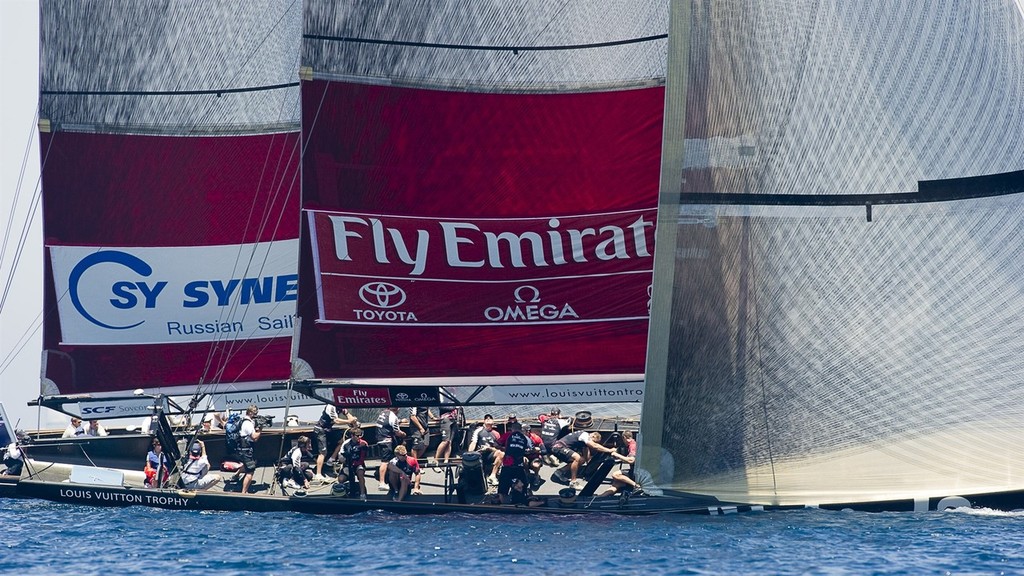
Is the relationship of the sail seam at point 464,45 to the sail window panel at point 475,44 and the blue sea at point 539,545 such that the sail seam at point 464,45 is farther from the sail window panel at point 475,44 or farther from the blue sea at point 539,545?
the blue sea at point 539,545

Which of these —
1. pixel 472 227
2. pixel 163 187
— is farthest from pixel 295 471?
pixel 163 187

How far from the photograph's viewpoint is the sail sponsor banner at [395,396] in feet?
73.3

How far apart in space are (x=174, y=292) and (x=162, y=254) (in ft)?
2.24

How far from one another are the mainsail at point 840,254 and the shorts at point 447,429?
4.21 m

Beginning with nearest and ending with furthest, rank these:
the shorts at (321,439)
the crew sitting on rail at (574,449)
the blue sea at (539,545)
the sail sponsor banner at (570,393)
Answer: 1. the blue sea at (539,545)
2. the crew sitting on rail at (574,449)
3. the sail sponsor banner at (570,393)
4. the shorts at (321,439)

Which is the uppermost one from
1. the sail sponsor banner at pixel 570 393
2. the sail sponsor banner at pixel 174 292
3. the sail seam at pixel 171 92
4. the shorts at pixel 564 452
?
the sail seam at pixel 171 92

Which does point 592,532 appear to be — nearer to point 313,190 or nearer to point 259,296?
point 313,190

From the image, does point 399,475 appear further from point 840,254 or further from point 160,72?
point 160,72

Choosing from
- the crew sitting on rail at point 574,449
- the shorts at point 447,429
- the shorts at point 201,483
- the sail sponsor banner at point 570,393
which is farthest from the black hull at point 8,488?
the crew sitting on rail at point 574,449

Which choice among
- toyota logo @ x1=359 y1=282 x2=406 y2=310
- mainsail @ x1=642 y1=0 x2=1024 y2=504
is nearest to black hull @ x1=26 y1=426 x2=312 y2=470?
toyota logo @ x1=359 y1=282 x2=406 y2=310

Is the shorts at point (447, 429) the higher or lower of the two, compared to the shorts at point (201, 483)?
higher

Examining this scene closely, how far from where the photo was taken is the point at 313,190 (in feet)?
73.3

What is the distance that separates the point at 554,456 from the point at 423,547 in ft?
13.9

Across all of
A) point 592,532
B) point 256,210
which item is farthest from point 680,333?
point 256,210
